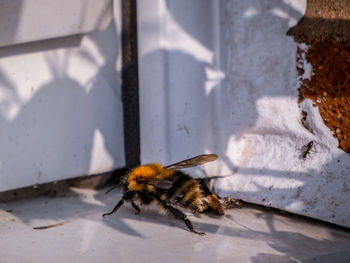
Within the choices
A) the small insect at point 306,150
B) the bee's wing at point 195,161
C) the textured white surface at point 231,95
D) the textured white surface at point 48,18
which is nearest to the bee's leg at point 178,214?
the bee's wing at point 195,161

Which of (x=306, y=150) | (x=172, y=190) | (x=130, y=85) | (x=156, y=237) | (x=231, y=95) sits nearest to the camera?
(x=156, y=237)

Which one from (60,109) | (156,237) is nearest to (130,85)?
(60,109)

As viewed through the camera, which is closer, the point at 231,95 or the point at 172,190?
the point at 172,190

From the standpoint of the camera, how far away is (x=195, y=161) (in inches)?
82.4

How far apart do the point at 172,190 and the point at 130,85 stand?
0.62 meters

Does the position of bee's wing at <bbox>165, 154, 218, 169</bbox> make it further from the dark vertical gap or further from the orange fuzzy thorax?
the dark vertical gap

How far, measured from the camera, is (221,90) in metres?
2.27

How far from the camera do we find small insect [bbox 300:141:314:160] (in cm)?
198

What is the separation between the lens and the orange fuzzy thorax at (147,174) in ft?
6.86

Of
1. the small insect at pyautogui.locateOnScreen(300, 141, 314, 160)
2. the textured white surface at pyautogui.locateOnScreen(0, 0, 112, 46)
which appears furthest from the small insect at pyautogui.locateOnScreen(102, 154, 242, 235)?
the textured white surface at pyautogui.locateOnScreen(0, 0, 112, 46)

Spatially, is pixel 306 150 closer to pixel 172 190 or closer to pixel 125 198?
pixel 172 190

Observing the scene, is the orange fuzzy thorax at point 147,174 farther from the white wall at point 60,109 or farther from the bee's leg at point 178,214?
the white wall at point 60,109

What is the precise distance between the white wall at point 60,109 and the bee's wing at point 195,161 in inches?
18.4

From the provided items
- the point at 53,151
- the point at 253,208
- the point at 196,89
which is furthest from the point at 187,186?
the point at 53,151
